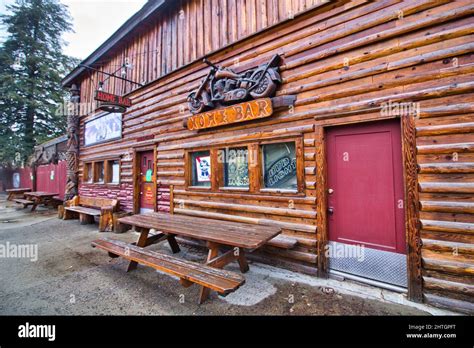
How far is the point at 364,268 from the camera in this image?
3072mm

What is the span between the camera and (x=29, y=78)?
1698 cm

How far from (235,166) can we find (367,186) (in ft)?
8.33

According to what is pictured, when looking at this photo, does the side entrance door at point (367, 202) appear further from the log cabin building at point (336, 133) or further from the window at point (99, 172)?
the window at point (99, 172)

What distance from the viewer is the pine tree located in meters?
16.2

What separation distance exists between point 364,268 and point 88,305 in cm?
394

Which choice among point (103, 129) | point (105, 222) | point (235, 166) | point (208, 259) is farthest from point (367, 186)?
point (103, 129)

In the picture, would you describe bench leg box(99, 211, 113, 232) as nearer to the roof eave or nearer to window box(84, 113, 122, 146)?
window box(84, 113, 122, 146)

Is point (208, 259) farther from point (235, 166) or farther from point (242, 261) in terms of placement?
point (235, 166)

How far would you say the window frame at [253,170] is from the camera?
3.57 metres

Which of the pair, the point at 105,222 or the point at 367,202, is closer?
the point at 367,202

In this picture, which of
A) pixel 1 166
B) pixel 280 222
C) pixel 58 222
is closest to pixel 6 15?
pixel 1 166

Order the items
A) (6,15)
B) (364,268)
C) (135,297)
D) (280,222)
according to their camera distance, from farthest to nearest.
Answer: (6,15), (280,222), (364,268), (135,297)

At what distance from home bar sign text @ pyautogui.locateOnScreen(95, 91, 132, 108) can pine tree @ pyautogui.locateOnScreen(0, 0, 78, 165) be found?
14.5 m

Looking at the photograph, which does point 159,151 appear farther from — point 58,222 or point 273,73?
point 58,222
